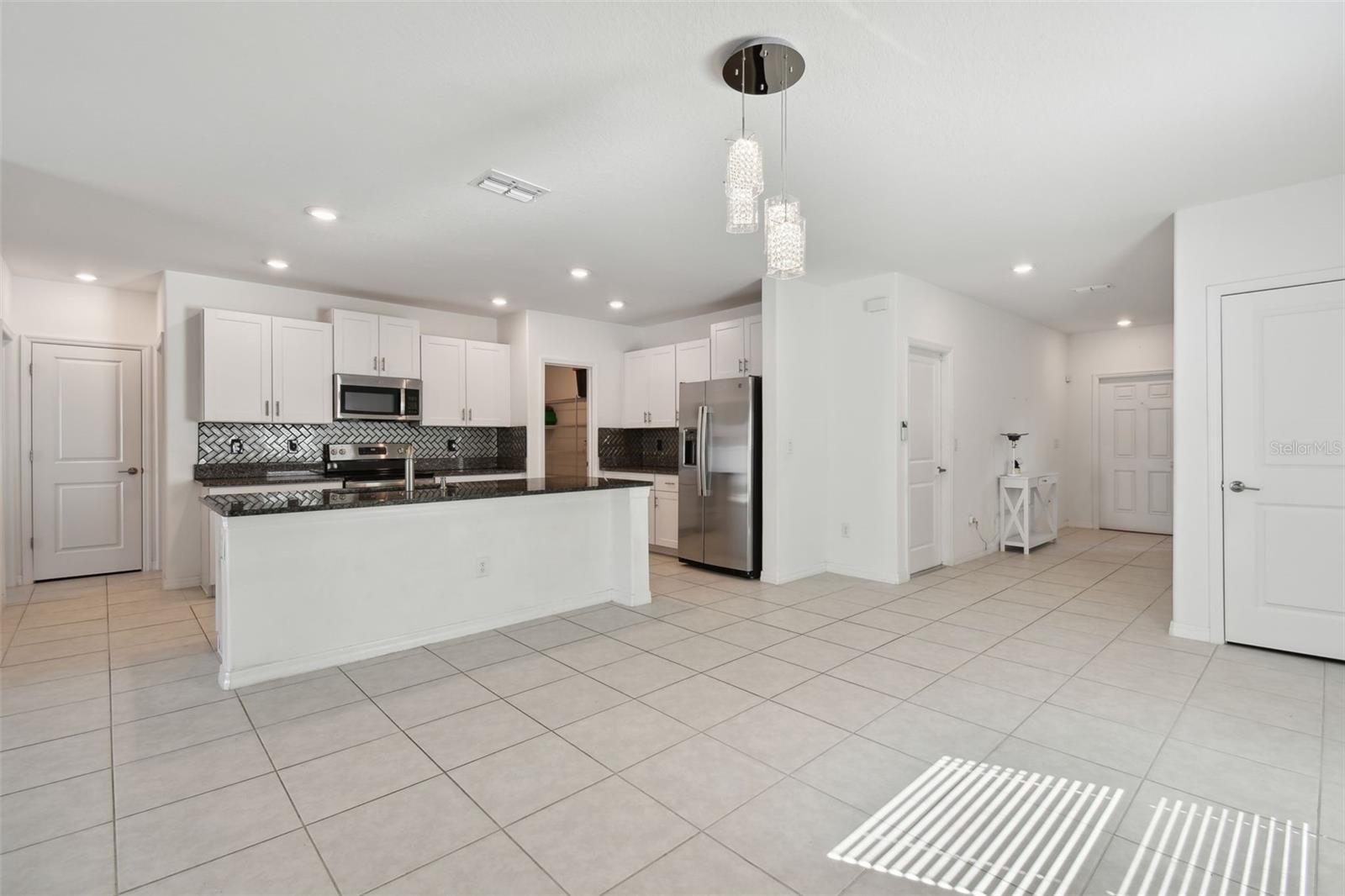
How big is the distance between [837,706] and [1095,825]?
3.34 feet

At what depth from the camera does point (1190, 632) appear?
368 cm

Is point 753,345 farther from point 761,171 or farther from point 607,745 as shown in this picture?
point 607,745

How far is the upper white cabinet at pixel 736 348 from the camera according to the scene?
5.61m

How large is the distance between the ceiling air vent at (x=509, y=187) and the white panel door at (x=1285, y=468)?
13.0 ft

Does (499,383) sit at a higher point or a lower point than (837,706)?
higher

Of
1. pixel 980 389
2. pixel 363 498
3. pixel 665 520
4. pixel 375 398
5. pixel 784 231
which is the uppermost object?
pixel 784 231

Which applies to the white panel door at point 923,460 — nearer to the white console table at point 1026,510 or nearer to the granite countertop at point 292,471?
the white console table at point 1026,510

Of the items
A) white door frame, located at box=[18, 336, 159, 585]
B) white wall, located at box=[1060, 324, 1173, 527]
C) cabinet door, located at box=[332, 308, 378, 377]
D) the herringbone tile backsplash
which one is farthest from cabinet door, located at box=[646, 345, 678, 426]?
white wall, located at box=[1060, 324, 1173, 527]

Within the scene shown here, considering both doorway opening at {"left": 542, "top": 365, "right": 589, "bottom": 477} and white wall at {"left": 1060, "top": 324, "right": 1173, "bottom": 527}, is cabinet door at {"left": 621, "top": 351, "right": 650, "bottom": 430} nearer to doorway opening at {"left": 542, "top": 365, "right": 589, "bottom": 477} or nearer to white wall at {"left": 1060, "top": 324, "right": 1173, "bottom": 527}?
doorway opening at {"left": 542, "top": 365, "right": 589, "bottom": 477}

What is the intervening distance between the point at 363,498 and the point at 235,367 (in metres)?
2.41

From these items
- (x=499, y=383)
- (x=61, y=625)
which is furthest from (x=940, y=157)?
(x=61, y=625)

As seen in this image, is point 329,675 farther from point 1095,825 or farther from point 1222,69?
point 1222,69

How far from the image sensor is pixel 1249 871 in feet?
5.64

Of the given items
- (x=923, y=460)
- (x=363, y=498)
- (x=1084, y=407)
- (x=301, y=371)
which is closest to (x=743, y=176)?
(x=363, y=498)
